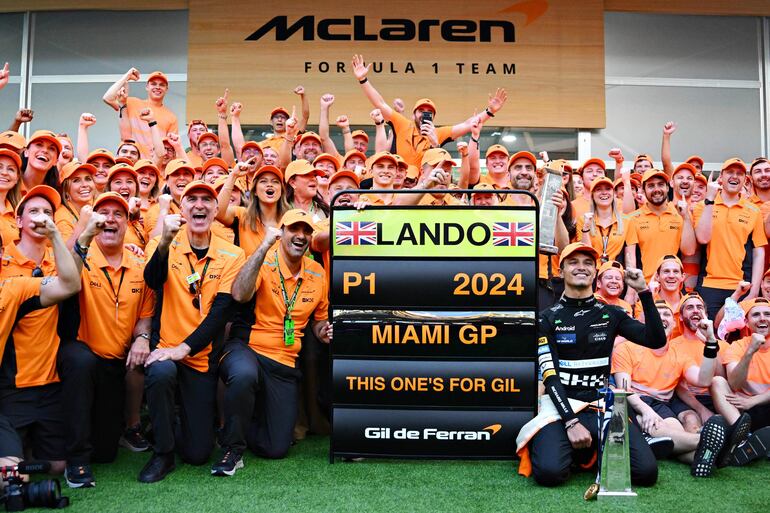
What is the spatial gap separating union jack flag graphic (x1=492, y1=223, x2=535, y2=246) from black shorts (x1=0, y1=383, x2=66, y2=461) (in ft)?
10.5

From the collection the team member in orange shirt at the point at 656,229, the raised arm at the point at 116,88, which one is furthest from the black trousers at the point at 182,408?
the raised arm at the point at 116,88

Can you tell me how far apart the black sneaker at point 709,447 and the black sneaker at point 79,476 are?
3958 mm

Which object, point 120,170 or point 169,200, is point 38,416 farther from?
point 120,170

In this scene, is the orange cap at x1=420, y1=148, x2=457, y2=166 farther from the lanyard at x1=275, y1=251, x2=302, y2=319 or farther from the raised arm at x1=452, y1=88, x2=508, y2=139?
the lanyard at x1=275, y1=251, x2=302, y2=319

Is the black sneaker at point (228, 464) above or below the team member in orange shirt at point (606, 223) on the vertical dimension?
below

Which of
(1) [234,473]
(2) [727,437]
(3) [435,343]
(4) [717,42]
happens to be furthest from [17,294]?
(4) [717,42]

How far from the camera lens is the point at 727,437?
200 inches

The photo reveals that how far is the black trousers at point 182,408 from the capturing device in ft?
16.7

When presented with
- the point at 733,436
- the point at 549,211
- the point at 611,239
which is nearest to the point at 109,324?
the point at 549,211

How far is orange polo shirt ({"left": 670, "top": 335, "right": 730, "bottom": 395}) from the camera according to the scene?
5.85 metres

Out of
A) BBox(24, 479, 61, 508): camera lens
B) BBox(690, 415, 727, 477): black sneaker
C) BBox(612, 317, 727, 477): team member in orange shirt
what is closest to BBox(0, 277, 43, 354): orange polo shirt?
BBox(24, 479, 61, 508): camera lens

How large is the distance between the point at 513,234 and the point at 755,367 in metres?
2.31

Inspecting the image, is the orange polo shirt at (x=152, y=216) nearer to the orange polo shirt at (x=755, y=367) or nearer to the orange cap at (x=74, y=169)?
the orange cap at (x=74, y=169)

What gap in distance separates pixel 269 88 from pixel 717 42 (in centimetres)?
793
